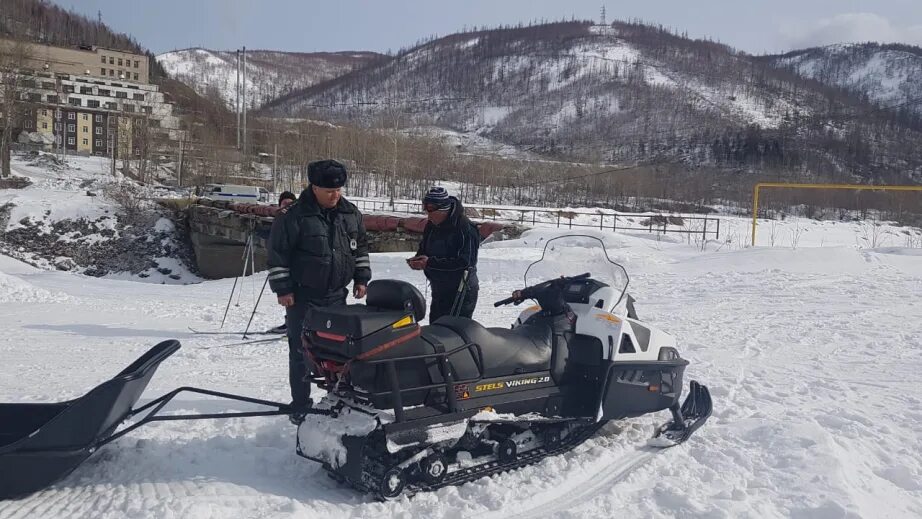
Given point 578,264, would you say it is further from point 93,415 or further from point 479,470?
point 93,415

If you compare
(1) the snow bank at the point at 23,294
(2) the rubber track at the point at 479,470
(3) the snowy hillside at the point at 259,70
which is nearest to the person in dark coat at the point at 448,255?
(2) the rubber track at the point at 479,470

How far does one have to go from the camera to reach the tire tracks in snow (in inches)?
121

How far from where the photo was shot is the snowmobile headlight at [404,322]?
3090 mm

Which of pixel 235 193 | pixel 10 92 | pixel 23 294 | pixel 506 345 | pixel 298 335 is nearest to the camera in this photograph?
pixel 506 345

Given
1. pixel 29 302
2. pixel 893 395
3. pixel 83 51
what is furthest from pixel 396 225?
pixel 83 51

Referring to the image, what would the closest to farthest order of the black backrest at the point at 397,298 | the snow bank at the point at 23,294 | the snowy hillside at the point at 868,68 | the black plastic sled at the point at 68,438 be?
1. the black plastic sled at the point at 68,438
2. the black backrest at the point at 397,298
3. the snow bank at the point at 23,294
4. the snowy hillside at the point at 868,68

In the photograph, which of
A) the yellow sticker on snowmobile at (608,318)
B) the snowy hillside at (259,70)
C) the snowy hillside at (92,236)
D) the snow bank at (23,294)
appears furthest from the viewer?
the snowy hillside at (259,70)

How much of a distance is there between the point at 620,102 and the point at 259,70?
95694 mm

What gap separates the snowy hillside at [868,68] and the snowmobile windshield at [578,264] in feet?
456

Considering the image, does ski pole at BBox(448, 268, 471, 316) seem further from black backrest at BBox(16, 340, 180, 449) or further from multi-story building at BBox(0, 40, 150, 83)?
multi-story building at BBox(0, 40, 150, 83)

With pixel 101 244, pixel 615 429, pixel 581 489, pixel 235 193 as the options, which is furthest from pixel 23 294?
pixel 235 193

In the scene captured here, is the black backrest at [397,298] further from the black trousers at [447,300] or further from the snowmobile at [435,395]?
the black trousers at [447,300]

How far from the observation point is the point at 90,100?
7456 centimetres

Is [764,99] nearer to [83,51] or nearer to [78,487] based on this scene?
[83,51]
